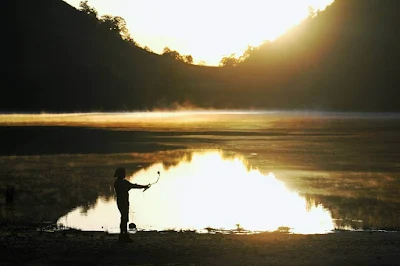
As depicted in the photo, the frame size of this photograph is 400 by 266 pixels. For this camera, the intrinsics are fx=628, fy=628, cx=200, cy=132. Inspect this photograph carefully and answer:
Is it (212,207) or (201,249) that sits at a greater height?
(201,249)

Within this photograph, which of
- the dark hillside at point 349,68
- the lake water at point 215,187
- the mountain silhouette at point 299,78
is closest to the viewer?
the lake water at point 215,187

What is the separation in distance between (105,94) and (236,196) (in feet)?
532

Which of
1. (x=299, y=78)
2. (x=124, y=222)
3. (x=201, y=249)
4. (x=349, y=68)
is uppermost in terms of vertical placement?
(x=349, y=68)

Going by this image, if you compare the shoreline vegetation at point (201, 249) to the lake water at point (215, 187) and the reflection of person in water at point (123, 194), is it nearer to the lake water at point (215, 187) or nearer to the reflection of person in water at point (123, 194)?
the reflection of person in water at point (123, 194)

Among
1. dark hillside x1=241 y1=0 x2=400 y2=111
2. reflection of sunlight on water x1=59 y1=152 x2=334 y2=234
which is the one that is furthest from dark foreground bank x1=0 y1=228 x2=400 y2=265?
dark hillside x1=241 y1=0 x2=400 y2=111

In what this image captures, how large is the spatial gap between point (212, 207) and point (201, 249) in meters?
10.5

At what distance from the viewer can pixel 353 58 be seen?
182625 millimetres

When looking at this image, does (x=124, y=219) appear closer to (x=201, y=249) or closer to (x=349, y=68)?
(x=201, y=249)

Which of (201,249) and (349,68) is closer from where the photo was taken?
(201,249)

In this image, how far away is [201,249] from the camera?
1564 cm

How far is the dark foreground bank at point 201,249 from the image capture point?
47.1 feet

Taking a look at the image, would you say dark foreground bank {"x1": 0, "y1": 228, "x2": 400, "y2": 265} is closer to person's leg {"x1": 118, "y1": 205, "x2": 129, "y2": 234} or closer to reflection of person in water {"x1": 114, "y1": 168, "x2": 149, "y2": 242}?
reflection of person in water {"x1": 114, "y1": 168, "x2": 149, "y2": 242}

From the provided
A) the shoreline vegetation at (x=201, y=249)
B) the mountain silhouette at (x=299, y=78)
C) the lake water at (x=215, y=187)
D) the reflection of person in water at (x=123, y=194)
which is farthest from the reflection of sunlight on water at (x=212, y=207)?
the mountain silhouette at (x=299, y=78)

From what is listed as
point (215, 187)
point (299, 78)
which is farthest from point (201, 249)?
point (299, 78)
